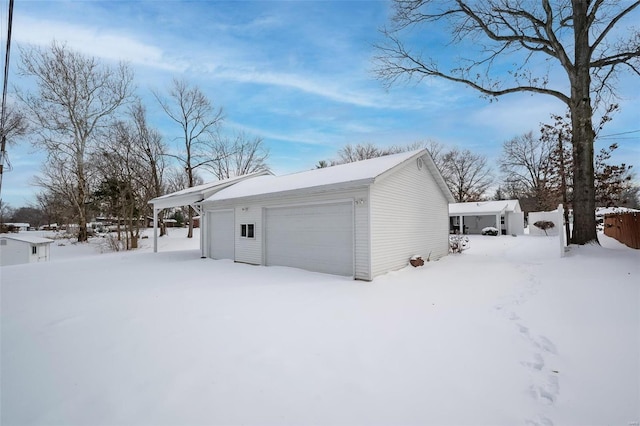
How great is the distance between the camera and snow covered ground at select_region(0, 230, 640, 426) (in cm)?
249

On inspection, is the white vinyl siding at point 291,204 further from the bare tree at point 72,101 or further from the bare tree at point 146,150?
the bare tree at point 72,101

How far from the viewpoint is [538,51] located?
10625 mm

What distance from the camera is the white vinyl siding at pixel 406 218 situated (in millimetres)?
8141

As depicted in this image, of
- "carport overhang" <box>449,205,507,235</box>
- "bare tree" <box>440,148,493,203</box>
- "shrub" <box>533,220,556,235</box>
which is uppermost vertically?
"bare tree" <box>440,148,493,203</box>

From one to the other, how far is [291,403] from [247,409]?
37 cm

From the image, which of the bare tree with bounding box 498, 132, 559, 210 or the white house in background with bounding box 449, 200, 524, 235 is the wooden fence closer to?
the white house in background with bounding box 449, 200, 524, 235

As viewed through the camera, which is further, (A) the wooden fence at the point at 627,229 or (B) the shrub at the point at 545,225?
(B) the shrub at the point at 545,225

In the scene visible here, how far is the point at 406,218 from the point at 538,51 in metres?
7.74

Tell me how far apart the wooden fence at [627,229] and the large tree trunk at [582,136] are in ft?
5.73

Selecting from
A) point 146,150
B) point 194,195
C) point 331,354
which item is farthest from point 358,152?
point 331,354

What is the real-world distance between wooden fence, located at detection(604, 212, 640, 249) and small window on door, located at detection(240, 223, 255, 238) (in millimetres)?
12744

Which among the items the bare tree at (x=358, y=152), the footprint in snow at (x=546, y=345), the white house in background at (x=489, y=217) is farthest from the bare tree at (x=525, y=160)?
the footprint in snow at (x=546, y=345)

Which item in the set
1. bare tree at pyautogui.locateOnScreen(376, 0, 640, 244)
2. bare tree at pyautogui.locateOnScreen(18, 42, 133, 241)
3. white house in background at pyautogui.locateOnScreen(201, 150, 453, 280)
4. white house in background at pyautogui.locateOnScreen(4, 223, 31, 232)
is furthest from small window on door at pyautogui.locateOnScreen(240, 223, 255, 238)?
white house in background at pyautogui.locateOnScreen(4, 223, 31, 232)

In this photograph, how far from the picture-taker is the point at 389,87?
12555 mm
